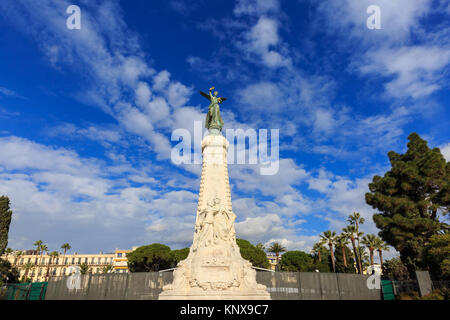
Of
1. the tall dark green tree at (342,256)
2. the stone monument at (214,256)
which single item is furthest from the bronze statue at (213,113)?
the tall dark green tree at (342,256)

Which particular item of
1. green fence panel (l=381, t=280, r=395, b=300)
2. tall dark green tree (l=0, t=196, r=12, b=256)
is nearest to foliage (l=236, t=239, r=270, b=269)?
green fence panel (l=381, t=280, r=395, b=300)

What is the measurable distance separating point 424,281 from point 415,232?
8.56 metres

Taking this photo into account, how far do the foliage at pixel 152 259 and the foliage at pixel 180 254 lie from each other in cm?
66

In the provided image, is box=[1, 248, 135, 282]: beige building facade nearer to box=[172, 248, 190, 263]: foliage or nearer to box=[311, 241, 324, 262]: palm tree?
box=[172, 248, 190, 263]: foliage

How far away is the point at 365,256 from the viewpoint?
54.9 meters

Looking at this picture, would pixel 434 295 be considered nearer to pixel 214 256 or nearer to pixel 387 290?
pixel 387 290

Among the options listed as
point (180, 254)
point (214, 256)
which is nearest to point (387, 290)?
point (214, 256)

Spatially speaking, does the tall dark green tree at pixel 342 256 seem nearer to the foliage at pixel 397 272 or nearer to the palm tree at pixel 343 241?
the palm tree at pixel 343 241

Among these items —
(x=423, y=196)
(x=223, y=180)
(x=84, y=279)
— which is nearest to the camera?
(x=223, y=180)

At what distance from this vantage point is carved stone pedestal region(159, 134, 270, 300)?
12.8 meters

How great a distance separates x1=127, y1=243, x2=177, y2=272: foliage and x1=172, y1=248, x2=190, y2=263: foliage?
0.66 metres

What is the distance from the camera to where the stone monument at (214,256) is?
42.0ft
